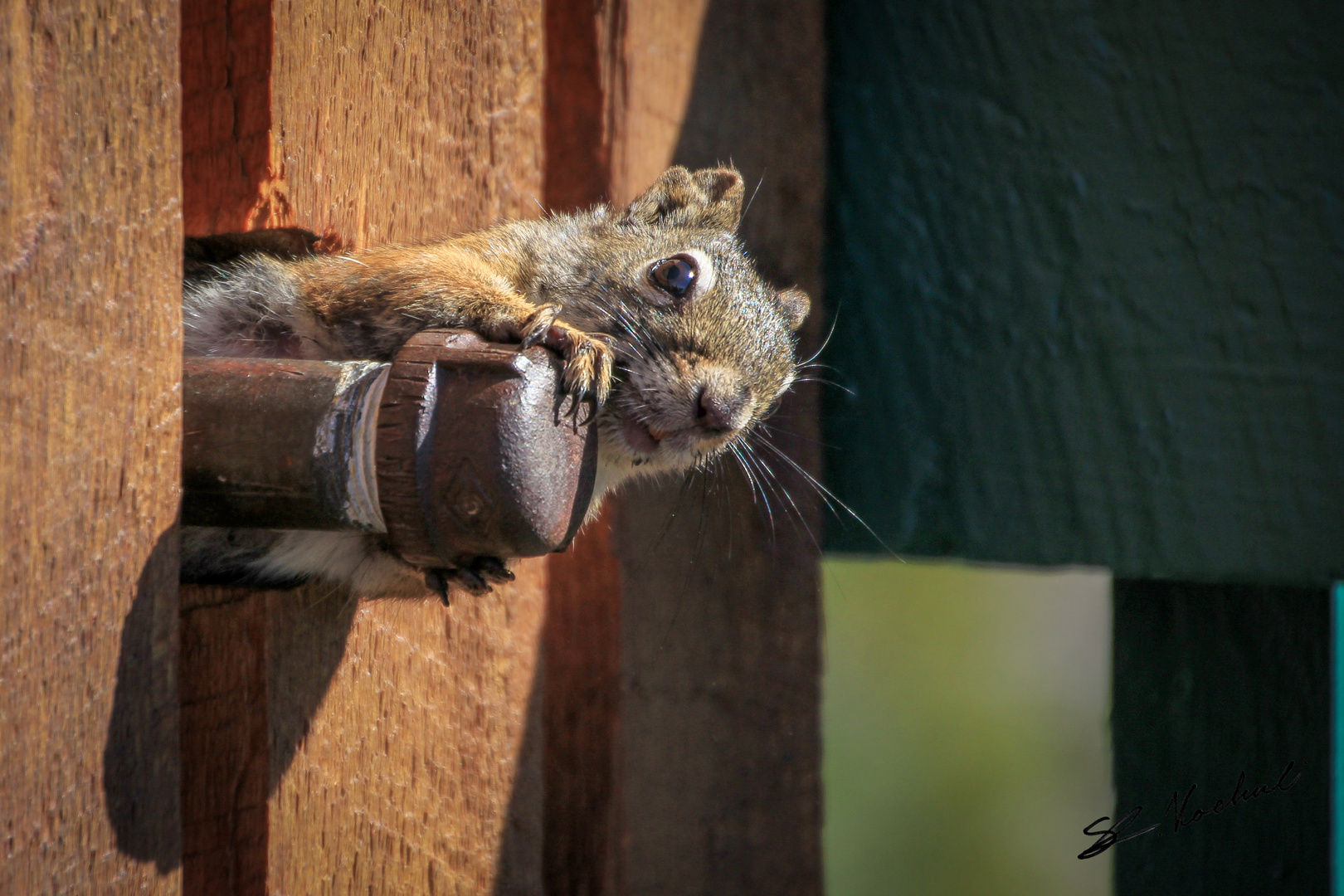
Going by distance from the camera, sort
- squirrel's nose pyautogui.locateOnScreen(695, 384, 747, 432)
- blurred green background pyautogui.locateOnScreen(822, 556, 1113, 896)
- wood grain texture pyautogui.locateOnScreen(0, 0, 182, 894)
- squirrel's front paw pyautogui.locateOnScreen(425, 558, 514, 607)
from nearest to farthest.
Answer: wood grain texture pyautogui.locateOnScreen(0, 0, 182, 894) < squirrel's front paw pyautogui.locateOnScreen(425, 558, 514, 607) < squirrel's nose pyautogui.locateOnScreen(695, 384, 747, 432) < blurred green background pyautogui.locateOnScreen(822, 556, 1113, 896)

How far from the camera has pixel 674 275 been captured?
157 centimetres

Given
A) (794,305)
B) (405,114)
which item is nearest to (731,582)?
(794,305)

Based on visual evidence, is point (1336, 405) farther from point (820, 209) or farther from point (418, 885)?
point (418, 885)

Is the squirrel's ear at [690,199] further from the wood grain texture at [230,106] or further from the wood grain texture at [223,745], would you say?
the wood grain texture at [223,745]

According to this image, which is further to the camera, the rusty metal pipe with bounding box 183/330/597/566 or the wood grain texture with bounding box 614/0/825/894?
the wood grain texture with bounding box 614/0/825/894

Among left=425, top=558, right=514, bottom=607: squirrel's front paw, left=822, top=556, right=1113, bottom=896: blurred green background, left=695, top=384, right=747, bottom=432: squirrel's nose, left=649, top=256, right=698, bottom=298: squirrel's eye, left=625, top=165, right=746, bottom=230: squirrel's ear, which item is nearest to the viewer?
left=425, top=558, right=514, bottom=607: squirrel's front paw

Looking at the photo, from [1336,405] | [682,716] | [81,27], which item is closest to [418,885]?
[682,716]

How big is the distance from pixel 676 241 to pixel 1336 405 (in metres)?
0.90

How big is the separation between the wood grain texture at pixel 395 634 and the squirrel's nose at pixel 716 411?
35cm

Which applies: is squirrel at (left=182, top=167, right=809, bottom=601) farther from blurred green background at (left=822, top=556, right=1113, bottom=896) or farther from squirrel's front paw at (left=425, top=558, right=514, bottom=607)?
blurred green background at (left=822, top=556, right=1113, bottom=896)

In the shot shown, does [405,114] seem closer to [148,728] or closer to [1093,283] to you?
[148,728]

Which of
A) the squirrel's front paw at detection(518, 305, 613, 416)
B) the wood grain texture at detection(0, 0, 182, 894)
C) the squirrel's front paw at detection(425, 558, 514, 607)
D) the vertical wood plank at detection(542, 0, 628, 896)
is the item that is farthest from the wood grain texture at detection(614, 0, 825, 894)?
the wood grain texture at detection(0, 0, 182, 894)

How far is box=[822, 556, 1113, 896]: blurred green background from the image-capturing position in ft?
10.7
